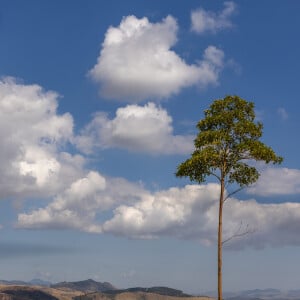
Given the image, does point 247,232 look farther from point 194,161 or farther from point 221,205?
point 194,161

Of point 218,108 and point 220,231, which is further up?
point 218,108

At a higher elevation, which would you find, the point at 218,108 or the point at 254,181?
the point at 218,108

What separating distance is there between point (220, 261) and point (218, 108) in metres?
15.8

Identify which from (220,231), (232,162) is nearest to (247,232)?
(220,231)

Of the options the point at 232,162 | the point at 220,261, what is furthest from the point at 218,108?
the point at 220,261

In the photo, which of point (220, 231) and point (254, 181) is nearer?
point (220, 231)

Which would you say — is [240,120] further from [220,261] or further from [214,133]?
[220,261]

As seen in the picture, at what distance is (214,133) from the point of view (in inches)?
2002

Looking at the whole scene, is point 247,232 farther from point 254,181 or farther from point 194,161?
point 194,161

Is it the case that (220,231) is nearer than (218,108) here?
Yes

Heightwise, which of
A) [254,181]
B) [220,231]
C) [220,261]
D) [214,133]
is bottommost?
[220,261]

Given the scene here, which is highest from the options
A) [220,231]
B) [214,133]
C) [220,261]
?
[214,133]

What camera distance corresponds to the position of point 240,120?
5141 cm

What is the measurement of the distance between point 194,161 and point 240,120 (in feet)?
21.2
